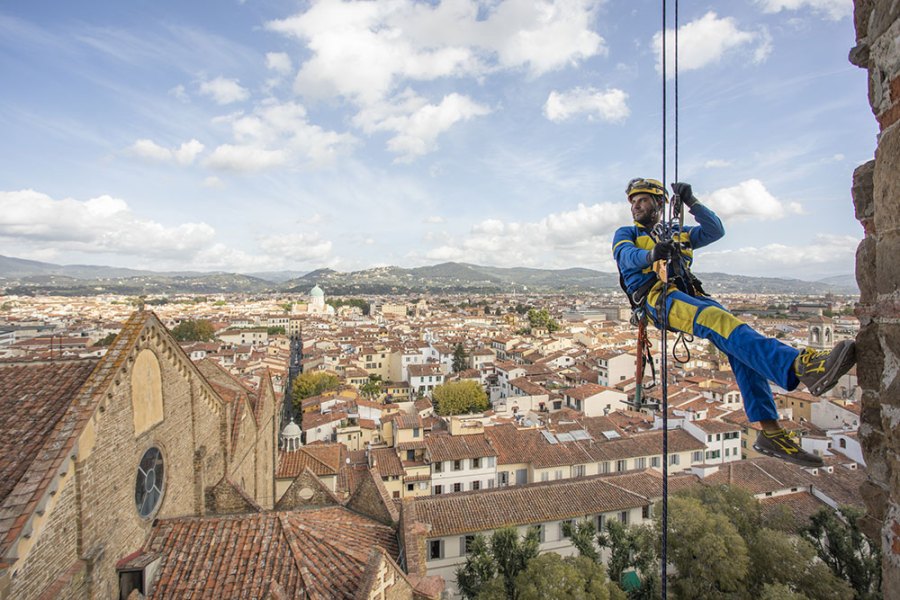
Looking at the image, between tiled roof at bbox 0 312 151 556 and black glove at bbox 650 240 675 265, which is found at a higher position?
black glove at bbox 650 240 675 265

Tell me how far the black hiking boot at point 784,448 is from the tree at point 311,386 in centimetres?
4632

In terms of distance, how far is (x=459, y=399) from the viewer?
1704 inches

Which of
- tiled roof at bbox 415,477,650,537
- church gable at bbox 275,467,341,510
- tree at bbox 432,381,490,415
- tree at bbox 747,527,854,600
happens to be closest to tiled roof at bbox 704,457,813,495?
tiled roof at bbox 415,477,650,537

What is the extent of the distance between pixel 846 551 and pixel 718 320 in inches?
820

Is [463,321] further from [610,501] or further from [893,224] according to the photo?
[893,224]

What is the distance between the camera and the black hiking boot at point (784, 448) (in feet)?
11.1

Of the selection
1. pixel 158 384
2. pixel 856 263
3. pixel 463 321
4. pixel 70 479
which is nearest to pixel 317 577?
pixel 70 479

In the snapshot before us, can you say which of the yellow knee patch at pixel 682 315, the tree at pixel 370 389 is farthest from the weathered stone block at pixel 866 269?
the tree at pixel 370 389

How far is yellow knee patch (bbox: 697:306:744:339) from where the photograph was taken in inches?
135

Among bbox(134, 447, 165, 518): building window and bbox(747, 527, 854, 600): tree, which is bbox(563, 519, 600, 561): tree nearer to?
bbox(747, 527, 854, 600): tree

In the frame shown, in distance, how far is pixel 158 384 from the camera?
9.24 meters

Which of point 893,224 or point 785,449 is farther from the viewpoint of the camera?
point 785,449

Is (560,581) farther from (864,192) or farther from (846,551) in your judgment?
(864,192)

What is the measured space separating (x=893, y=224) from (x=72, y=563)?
9.03m
